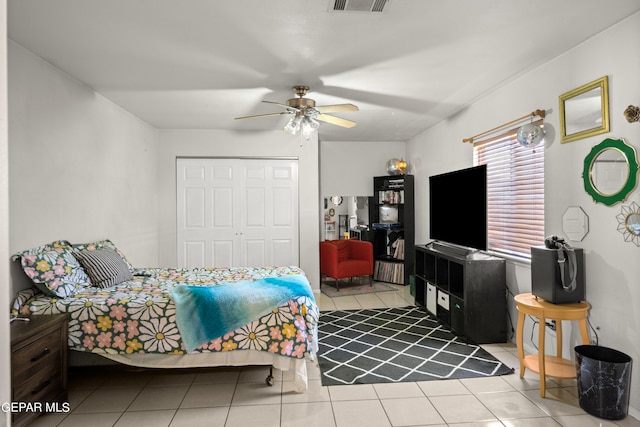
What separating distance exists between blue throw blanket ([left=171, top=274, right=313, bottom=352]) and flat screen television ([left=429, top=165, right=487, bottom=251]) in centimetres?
190

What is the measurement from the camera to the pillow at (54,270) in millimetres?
2600

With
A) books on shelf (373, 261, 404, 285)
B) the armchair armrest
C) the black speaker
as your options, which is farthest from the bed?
books on shelf (373, 261, 404, 285)

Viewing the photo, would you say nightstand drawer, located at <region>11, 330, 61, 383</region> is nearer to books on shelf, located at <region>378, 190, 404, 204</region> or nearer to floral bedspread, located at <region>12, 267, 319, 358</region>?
floral bedspread, located at <region>12, 267, 319, 358</region>

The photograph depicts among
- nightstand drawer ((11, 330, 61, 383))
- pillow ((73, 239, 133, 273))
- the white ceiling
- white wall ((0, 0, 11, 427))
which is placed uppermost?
the white ceiling

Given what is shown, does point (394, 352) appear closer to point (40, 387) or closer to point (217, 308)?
point (217, 308)

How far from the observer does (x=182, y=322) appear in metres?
2.51

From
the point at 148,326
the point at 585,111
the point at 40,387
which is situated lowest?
the point at 40,387

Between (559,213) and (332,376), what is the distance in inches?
85.4

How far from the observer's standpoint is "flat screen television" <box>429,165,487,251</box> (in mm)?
3486

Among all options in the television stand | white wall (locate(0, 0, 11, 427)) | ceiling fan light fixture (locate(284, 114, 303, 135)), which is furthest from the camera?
the television stand

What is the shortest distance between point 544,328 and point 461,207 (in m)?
1.62

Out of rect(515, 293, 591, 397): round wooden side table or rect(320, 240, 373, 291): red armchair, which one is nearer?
rect(515, 293, 591, 397): round wooden side table

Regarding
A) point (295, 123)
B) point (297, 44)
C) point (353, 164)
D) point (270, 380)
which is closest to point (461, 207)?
point (295, 123)

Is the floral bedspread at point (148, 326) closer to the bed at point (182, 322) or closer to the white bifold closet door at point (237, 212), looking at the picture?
the bed at point (182, 322)
